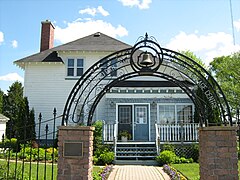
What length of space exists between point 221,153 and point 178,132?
9783 mm

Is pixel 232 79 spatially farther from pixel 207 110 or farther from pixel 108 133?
pixel 207 110

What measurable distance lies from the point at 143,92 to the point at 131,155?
4871mm

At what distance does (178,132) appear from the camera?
14.7 meters

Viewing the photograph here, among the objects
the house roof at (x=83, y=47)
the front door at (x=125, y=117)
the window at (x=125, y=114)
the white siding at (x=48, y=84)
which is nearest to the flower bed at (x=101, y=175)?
the front door at (x=125, y=117)

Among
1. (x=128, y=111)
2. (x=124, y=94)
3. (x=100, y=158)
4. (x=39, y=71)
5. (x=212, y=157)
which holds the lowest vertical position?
(x=100, y=158)

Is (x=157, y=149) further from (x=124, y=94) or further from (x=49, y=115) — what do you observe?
(x=49, y=115)

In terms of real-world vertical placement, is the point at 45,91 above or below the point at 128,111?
above

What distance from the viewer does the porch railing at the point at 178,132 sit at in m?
14.7

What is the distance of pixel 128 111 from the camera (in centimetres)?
1752

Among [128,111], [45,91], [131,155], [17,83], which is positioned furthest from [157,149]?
[17,83]

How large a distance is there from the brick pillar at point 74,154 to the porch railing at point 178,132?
1005 centimetres

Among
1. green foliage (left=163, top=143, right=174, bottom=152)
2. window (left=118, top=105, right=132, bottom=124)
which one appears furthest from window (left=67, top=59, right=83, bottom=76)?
green foliage (left=163, top=143, right=174, bottom=152)

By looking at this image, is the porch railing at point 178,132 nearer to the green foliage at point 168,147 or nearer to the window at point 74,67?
the green foliage at point 168,147

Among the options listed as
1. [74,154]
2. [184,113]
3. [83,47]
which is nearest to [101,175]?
[74,154]
